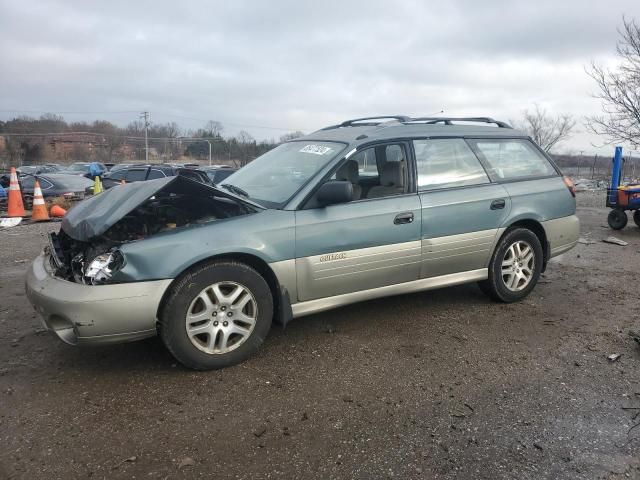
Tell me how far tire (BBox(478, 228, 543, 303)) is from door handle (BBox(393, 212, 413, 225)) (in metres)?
1.09

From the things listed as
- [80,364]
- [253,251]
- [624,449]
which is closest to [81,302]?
[80,364]

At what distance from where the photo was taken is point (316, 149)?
418 centimetres

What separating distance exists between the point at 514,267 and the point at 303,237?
230 centimetres

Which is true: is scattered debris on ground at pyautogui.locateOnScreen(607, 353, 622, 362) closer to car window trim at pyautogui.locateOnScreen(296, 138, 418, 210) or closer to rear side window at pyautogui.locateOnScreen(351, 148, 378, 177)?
car window trim at pyautogui.locateOnScreen(296, 138, 418, 210)

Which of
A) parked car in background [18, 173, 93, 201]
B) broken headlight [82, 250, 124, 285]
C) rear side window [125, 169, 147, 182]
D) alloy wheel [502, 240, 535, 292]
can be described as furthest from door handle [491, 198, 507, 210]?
rear side window [125, 169, 147, 182]

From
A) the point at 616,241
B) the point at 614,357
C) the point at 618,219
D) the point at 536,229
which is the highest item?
the point at 536,229

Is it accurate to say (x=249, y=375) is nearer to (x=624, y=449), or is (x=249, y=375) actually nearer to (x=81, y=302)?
(x=81, y=302)

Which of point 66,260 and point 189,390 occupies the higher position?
point 66,260

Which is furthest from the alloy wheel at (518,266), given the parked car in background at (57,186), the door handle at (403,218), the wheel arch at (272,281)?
the parked car in background at (57,186)

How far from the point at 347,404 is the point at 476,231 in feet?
7.06

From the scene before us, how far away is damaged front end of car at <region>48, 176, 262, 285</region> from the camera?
324 cm

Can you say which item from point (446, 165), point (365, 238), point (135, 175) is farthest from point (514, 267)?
point (135, 175)

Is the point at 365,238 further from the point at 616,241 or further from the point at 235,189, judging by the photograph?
the point at 616,241

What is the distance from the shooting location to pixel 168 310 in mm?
3055
